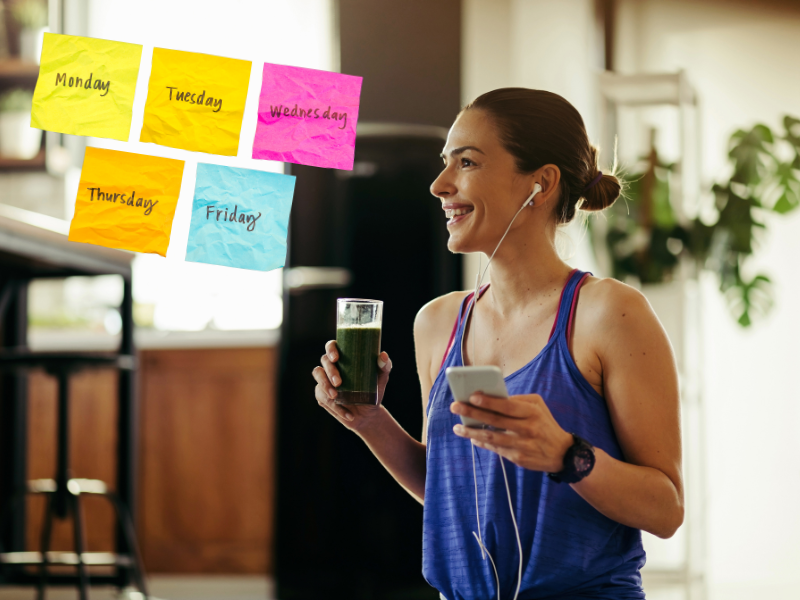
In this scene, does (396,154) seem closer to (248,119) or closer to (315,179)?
(315,179)

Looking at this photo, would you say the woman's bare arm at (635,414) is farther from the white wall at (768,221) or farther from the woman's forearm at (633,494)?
the white wall at (768,221)

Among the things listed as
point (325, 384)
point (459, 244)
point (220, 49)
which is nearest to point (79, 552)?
point (325, 384)

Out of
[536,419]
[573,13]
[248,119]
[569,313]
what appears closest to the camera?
[536,419]

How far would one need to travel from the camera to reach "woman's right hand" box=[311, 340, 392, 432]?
99 centimetres

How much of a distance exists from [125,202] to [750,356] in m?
2.64

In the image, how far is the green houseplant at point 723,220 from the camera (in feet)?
8.77

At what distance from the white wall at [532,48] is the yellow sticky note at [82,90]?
85.5 inches

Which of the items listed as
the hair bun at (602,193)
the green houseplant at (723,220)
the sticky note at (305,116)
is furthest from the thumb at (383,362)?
the green houseplant at (723,220)

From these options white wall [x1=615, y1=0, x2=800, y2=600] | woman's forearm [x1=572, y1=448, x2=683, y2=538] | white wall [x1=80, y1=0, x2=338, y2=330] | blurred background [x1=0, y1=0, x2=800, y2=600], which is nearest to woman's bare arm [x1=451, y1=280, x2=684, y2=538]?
woman's forearm [x1=572, y1=448, x2=683, y2=538]

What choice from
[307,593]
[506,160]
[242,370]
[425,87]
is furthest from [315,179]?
[506,160]

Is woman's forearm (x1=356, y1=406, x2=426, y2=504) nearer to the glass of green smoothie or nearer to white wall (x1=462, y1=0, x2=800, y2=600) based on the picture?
the glass of green smoothie

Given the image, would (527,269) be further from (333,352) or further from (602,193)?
(333,352)

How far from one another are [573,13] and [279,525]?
7.07 ft

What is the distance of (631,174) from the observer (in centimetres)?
268
